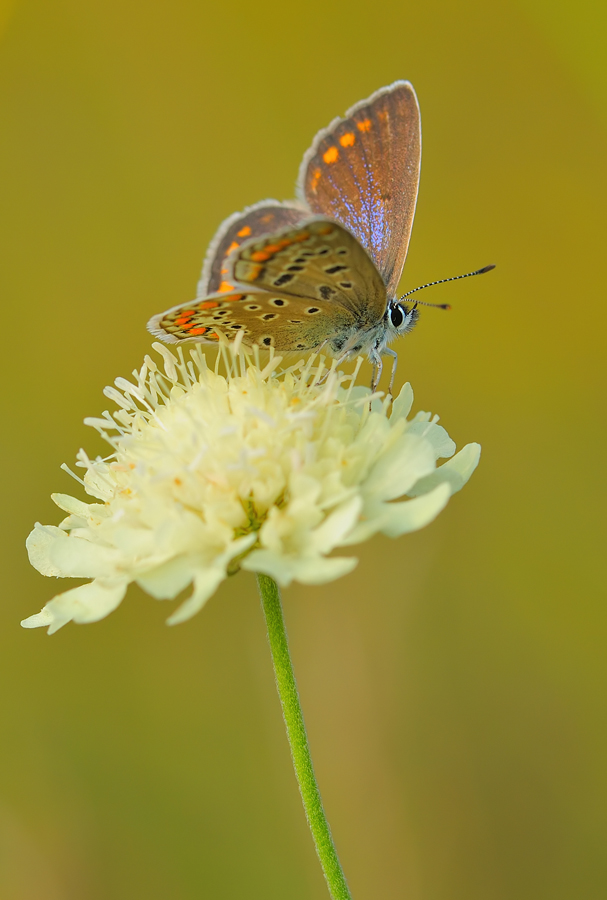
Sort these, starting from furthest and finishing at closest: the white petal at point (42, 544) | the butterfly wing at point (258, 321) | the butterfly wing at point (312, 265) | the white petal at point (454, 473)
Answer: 1. the white petal at point (42, 544)
2. the white petal at point (454, 473)
3. the butterfly wing at point (258, 321)
4. the butterfly wing at point (312, 265)

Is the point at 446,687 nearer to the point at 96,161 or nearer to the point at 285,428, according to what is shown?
A: the point at 285,428

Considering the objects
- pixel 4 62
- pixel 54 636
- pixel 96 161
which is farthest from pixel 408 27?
pixel 54 636

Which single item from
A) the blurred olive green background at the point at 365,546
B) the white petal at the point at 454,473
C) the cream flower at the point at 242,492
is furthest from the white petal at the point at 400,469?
the blurred olive green background at the point at 365,546

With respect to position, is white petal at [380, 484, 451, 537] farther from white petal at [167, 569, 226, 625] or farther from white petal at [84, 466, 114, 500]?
white petal at [84, 466, 114, 500]

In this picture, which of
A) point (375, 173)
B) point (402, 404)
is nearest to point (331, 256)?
point (402, 404)

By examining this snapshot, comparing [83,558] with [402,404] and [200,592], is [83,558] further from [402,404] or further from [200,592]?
[402,404]

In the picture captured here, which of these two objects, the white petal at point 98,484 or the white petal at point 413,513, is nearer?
the white petal at point 413,513

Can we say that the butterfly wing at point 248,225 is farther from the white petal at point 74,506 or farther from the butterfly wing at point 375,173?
the white petal at point 74,506
